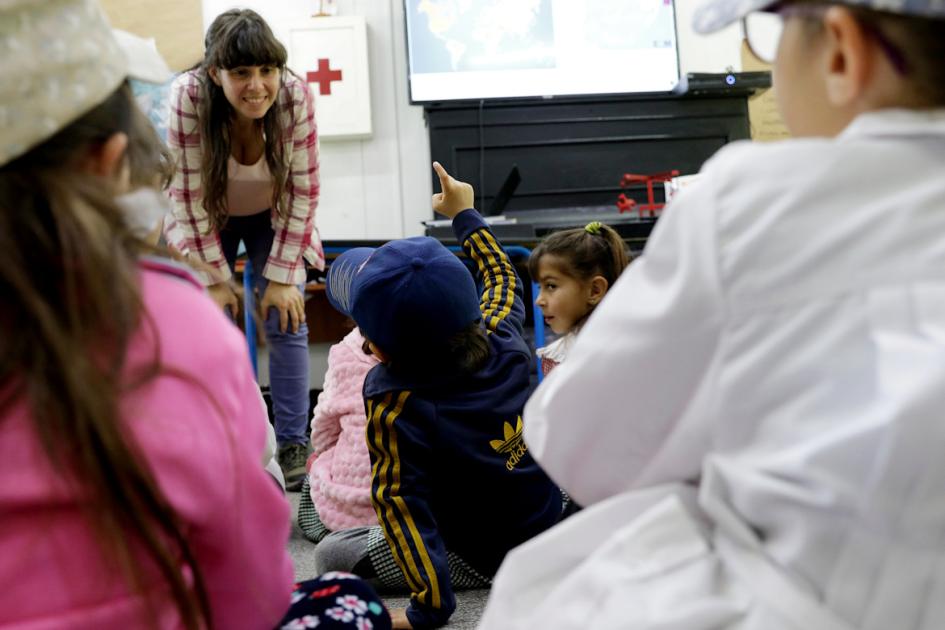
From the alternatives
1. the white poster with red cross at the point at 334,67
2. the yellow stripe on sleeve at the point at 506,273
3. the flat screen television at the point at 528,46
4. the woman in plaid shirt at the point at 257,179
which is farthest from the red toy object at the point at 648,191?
the yellow stripe on sleeve at the point at 506,273

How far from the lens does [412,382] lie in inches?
51.9

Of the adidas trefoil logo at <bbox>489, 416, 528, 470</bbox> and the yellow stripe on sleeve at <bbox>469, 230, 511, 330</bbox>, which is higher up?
the yellow stripe on sleeve at <bbox>469, 230, 511, 330</bbox>

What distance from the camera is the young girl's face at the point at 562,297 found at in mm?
2092

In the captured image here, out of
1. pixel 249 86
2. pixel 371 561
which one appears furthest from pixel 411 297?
pixel 249 86

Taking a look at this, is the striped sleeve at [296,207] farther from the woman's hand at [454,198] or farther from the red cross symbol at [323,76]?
the red cross symbol at [323,76]

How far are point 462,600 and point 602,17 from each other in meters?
2.89

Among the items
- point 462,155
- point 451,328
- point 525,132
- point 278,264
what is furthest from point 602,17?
point 451,328

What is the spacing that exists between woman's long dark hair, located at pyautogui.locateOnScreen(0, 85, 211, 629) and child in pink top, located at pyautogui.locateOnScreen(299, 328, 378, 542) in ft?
3.50

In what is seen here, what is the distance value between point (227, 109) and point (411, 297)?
1066 mm

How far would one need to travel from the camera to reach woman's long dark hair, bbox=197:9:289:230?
200cm

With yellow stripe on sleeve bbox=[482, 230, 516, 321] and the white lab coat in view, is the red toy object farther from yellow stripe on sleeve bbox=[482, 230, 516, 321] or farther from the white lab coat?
the white lab coat

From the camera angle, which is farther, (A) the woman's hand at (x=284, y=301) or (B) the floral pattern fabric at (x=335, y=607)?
(A) the woman's hand at (x=284, y=301)

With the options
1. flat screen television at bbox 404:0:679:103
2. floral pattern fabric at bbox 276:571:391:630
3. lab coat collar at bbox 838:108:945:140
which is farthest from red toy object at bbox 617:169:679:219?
lab coat collar at bbox 838:108:945:140

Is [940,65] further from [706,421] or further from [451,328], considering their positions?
[451,328]
